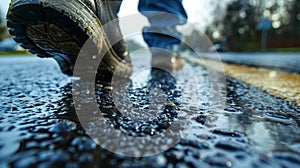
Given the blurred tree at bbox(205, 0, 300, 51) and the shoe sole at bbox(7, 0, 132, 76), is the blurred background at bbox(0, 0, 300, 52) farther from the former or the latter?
the shoe sole at bbox(7, 0, 132, 76)

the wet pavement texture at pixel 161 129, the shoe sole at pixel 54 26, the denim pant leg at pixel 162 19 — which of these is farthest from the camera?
the denim pant leg at pixel 162 19

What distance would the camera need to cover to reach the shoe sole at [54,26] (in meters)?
0.68

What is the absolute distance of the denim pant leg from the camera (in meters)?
2.24

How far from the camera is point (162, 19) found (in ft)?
7.86

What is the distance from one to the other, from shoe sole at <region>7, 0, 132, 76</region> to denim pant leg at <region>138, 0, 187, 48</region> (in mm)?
1463

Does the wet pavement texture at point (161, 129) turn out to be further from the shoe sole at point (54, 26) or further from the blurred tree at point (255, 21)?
the blurred tree at point (255, 21)

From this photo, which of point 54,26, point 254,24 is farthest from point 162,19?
point 254,24

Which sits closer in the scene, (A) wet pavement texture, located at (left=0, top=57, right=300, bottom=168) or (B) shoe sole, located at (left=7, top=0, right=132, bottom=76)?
(A) wet pavement texture, located at (left=0, top=57, right=300, bottom=168)

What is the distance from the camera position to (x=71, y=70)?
1.16 metres

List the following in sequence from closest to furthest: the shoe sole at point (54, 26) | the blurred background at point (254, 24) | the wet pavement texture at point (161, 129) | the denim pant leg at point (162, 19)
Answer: the wet pavement texture at point (161, 129), the shoe sole at point (54, 26), the denim pant leg at point (162, 19), the blurred background at point (254, 24)

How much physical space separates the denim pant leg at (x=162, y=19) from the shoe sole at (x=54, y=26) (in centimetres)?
146

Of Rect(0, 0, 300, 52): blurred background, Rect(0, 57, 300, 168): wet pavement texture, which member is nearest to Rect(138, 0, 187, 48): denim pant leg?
Rect(0, 57, 300, 168): wet pavement texture

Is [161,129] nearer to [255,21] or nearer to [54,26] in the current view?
[54,26]

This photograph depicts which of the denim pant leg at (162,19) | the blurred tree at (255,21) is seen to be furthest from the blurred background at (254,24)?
the denim pant leg at (162,19)
